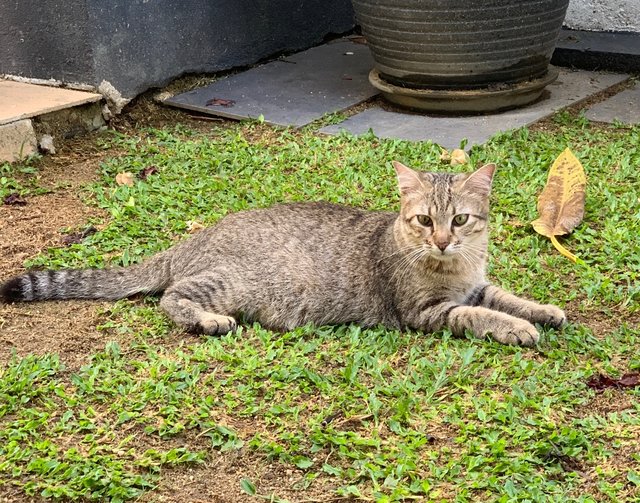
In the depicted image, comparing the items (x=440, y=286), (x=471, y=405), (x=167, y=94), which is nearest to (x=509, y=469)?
(x=471, y=405)

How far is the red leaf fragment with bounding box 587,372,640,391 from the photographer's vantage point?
3.98 metres

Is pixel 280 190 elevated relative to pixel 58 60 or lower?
lower

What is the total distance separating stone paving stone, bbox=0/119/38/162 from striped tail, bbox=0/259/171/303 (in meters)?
2.21

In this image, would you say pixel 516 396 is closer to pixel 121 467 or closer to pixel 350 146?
pixel 121 467

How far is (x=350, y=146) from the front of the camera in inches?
273

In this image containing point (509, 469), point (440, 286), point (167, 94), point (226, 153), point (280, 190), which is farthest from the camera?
point (167, 94)

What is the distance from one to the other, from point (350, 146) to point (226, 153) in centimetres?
97

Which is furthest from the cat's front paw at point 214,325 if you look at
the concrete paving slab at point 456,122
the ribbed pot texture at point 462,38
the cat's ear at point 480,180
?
the ribbed pot texture at point 462,38

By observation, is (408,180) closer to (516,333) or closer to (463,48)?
(516,333)

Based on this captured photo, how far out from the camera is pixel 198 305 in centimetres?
470

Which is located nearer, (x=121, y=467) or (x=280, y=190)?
(x=121, y=467)

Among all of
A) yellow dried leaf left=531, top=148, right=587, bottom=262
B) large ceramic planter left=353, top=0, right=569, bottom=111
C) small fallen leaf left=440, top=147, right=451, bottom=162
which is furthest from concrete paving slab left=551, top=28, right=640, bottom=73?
yellow dried leaf left=531, top=148, right=587, bottom=262

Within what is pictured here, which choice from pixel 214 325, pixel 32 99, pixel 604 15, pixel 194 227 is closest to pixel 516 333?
pixel 214 325

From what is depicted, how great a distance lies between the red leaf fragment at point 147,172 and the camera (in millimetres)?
6648
